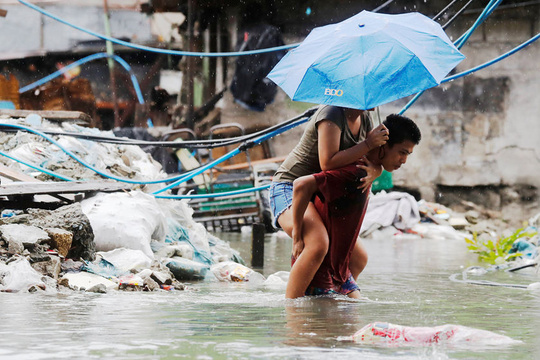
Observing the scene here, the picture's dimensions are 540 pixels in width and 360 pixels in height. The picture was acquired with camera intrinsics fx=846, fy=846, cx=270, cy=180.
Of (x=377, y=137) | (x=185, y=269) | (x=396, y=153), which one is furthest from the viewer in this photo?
(x=185, y=269)

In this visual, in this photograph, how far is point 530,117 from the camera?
16.7 meters

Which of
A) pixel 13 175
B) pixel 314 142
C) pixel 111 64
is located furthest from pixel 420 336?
pixel 111 64

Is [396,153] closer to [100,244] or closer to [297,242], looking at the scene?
[297,242]

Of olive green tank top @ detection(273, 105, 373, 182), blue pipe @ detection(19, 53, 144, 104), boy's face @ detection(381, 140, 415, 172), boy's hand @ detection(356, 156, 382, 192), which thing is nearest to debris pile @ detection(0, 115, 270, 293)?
olive green tank top @ detection(273, 105, 373, 182)

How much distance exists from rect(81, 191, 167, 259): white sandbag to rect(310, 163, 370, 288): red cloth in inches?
90.1

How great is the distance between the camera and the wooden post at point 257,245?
7.73 meters

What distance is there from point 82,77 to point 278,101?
13.2 ft

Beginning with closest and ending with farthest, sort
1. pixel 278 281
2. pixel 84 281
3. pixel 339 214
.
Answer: pixel 339 214 → pixel 84 281 → pixel 278 281

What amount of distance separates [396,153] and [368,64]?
1.64 feet

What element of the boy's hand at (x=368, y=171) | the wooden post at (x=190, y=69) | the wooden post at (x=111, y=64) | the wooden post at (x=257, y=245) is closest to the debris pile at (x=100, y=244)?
the wooden post at (x=257, y=245)

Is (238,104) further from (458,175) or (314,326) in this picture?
(314,326)

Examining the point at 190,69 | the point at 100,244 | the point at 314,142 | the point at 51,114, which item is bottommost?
the point at 100,244

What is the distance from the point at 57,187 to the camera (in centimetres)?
693

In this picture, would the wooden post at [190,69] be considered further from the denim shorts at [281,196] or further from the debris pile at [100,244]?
the denim shorts at [281,196]
